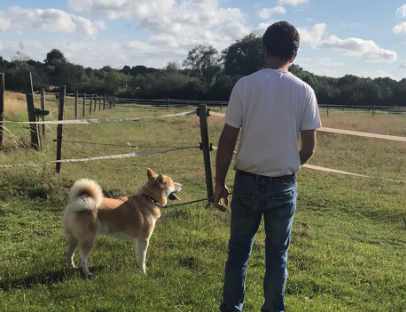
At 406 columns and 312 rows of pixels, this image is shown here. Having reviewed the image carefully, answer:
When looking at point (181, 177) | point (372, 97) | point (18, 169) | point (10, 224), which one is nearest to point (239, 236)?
point (10, 224)

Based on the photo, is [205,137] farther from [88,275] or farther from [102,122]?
Result: [88,275]

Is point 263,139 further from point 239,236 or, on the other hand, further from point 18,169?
point 18,169

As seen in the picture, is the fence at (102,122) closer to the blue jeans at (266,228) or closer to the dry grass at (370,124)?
the blue jeans at (266,228)

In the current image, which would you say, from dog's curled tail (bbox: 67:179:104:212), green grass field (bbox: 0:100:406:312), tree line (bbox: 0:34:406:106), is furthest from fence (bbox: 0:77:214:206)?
tree line (bbox: 0:34:406:106)

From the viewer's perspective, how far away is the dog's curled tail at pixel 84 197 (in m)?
4.79

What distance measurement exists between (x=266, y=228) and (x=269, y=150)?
0.62 meters

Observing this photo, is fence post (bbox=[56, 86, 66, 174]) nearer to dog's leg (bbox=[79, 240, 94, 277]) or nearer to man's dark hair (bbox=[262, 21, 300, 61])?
dog's leg (bbox=[79, 240, 94, 277])

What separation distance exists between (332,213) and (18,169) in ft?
19.4

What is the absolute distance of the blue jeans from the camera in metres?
3.49

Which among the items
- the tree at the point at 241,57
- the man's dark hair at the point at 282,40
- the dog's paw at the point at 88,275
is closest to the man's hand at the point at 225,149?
the man's dark hair at the point at 282,40

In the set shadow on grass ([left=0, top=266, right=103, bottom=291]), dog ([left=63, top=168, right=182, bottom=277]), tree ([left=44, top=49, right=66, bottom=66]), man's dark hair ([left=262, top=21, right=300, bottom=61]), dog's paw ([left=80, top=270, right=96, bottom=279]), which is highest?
tree ([left=44, top=49, right=66, bottom=66])

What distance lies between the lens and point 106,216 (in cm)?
498

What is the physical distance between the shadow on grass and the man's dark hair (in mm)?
2950

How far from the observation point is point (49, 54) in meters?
92.7
